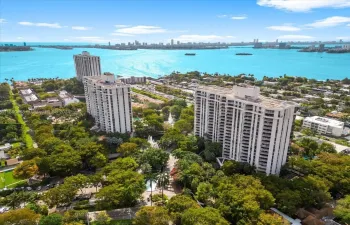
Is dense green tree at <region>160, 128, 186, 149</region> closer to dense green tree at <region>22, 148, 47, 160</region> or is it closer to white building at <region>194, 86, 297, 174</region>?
white building at <region>194, 86, 297, 174</region>

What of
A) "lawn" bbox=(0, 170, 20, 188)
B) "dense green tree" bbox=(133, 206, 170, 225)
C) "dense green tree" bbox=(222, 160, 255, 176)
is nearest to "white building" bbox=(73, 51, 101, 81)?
"lawn" bbox=(0, 170, 20, 188)

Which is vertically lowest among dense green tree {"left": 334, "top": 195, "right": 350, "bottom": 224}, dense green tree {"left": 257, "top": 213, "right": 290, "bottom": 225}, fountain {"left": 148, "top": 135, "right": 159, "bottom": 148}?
fountain {"left": 148, "top": 135, "right": 159, "bottom": 148}

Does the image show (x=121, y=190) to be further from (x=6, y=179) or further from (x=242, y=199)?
(x=6, y=179)

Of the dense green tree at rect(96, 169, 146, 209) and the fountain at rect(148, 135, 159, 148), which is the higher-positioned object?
the dense green tree at rect(96, 169, 146, 209)

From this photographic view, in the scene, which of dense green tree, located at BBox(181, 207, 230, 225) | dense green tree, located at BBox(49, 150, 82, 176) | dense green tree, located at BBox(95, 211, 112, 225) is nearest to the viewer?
dense green tree, located at BBox(181, 207, 230, 225)

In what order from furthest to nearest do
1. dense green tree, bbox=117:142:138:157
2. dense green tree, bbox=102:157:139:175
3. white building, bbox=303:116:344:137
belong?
white building, bbox=303:116:344:137, dense green tree, bbox=117:142:138:157, dense green tree, bbox=102:157:139:175

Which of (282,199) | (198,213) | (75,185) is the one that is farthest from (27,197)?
(282,199)

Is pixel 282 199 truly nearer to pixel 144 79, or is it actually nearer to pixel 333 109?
pixel 333 109
